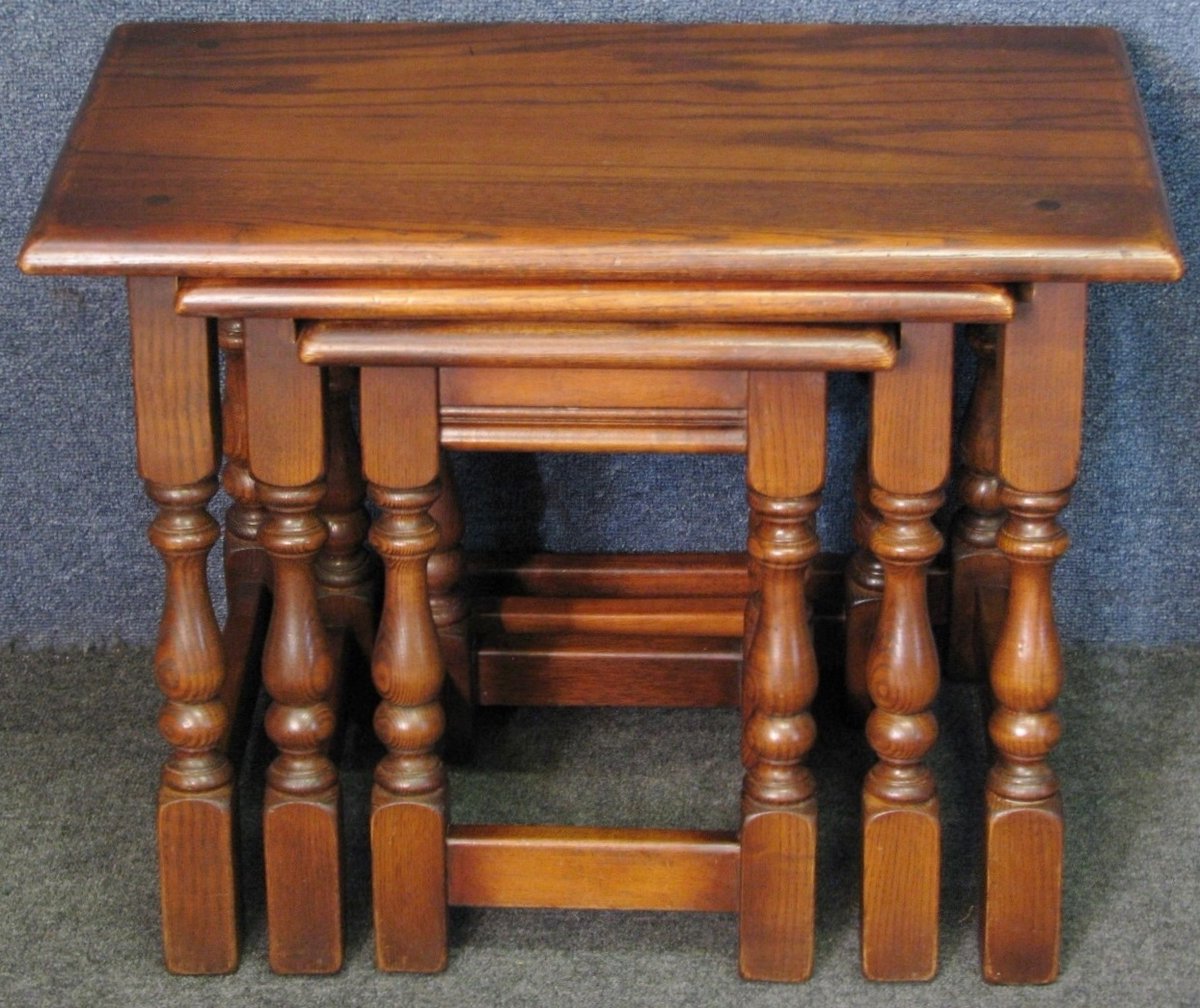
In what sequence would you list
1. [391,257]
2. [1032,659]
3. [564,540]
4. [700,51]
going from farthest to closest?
[564,540]
[700,51]
[1032,659]
[391,257]

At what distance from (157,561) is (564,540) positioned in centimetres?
33

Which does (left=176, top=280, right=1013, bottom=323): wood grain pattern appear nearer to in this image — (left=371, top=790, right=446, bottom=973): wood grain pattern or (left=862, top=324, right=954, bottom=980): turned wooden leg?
(left=862, top=324, right=954, bottom=980): turned wooden leg

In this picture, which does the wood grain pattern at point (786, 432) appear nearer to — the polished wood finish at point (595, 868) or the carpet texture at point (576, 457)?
the polished wood finish at point (595, 868)

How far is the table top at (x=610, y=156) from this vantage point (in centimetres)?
117

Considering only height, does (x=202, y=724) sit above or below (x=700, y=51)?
below

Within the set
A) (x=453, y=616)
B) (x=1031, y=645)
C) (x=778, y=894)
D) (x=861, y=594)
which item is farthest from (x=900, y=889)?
(x=453, y=616)

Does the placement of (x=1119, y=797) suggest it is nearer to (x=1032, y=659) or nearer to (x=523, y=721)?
(x=1032, y=659)

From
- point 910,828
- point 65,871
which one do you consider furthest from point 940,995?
point 65,871

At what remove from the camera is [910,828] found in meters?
1.34

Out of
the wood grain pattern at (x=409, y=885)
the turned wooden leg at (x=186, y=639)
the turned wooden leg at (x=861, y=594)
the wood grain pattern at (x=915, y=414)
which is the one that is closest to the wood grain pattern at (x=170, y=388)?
the turned wooden leg at (x=186, y=639)

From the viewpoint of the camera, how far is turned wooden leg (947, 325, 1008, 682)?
1535mm

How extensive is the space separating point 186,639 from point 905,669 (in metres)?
0.44

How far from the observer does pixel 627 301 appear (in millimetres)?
1180

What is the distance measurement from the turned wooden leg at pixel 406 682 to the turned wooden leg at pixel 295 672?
31 millimetres
